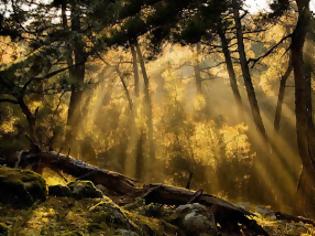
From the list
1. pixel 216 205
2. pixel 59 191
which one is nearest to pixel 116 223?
pixel 59 191

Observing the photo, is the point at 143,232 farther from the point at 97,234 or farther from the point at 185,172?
the point at 185,172

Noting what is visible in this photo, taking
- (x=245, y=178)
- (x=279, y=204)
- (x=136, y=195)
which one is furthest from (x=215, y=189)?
(x=136, y=195)

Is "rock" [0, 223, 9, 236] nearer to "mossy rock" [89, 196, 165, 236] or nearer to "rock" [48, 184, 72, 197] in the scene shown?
"mossy rock" [89, 196, 165, 236]

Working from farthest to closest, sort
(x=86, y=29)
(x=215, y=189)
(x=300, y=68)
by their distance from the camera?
(x=215, y=189) < (x=86, y=29) < (x=300, y=68)

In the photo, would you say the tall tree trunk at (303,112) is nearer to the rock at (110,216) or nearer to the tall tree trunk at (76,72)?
the tall tree trunk at (76,72)

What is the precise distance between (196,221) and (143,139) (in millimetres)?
17389

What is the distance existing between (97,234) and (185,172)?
14.6 m

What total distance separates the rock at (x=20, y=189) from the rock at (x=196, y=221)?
201cm

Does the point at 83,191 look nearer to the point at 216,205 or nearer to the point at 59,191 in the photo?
the point at 59,191

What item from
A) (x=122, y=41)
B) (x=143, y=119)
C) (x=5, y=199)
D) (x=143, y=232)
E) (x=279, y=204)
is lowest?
(x=279, y=204)

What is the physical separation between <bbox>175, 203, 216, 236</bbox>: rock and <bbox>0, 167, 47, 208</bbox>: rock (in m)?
2.01

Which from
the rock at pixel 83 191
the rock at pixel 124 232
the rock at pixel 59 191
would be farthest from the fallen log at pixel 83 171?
the rock at pixel 124 232

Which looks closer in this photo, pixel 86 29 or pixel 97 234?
pixel 97 234

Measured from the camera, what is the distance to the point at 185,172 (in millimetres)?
18969
